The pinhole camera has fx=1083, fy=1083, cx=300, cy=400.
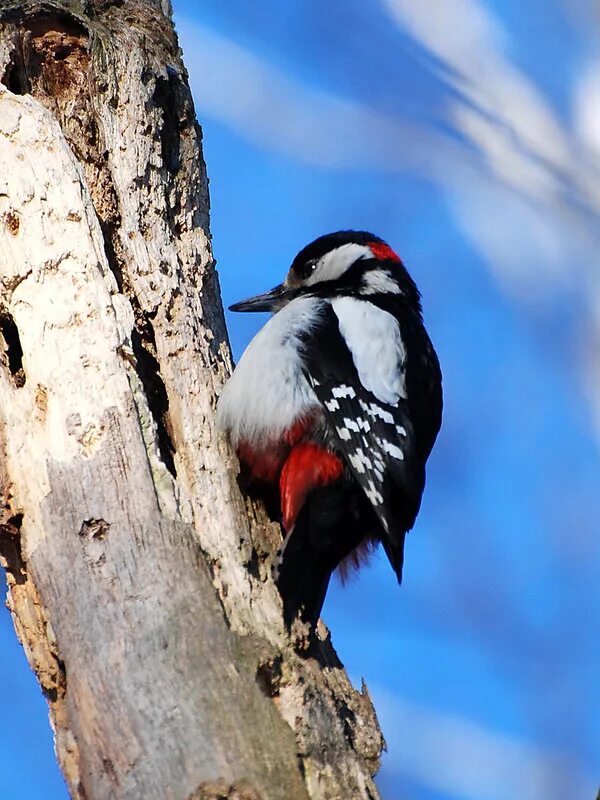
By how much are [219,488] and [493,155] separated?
155cm

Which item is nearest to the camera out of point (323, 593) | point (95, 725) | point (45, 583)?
point (95, 725)

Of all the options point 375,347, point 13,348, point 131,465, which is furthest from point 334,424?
point 13,348

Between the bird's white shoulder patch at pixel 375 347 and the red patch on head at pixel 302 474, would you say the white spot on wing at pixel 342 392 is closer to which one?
the bird's white shoulder patch at pixel 375 347

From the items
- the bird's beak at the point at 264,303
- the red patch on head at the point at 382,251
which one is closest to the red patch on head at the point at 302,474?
the bird's beak at the point at 264,303

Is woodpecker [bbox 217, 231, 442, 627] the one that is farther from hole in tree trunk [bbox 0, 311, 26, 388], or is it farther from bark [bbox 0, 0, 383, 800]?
hole in tree trunk [bbox 0, 311, 26, 388]

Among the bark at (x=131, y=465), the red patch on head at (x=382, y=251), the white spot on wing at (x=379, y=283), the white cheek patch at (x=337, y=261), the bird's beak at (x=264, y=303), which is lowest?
the bark at (x=131, y=465)

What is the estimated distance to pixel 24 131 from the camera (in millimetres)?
3070

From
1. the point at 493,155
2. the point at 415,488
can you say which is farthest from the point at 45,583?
the point at 493,155

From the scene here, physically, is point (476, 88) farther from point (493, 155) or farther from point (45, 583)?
point (45, 583)

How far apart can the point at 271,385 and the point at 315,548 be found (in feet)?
1.87

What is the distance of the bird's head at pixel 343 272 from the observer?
12.9ft

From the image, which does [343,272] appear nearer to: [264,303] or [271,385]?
[264,303]

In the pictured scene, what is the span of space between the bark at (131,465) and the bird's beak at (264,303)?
569 millimetres

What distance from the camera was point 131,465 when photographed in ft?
8.33
